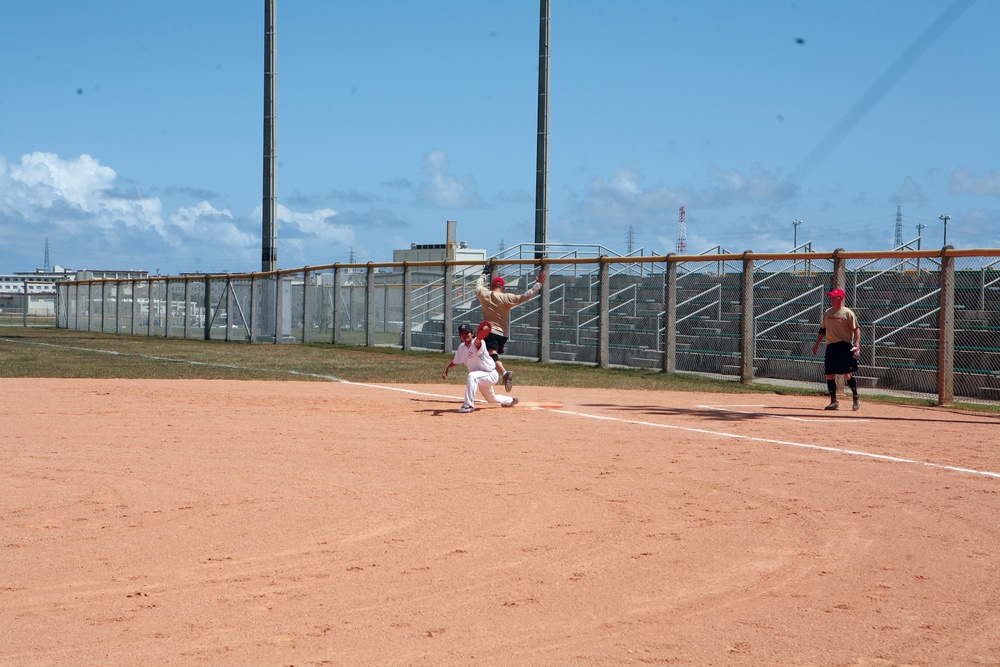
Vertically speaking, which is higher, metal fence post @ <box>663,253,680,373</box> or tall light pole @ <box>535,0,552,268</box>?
tall light pole @ <box>535,0,552,268</box>

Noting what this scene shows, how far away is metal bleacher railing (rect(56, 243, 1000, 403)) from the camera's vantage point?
19.6 m

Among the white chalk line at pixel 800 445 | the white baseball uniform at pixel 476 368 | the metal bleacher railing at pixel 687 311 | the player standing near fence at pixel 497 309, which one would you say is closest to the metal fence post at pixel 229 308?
the metal bleacher railing at pixel 687 311

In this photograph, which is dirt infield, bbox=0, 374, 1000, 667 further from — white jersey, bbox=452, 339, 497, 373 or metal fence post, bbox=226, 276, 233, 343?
metal fence post, bbox=226, 276, 233, 343

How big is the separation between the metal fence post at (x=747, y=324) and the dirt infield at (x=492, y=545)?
7707mm

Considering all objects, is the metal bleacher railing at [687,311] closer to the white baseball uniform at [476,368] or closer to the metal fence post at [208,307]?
the metal fence post at [208,307]

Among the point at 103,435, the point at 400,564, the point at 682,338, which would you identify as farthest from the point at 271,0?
the point at 400,564

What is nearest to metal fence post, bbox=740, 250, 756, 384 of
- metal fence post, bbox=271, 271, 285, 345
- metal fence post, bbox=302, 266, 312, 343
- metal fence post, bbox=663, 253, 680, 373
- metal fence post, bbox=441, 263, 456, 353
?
metal fence post, bbox=663, 253, 680, 373

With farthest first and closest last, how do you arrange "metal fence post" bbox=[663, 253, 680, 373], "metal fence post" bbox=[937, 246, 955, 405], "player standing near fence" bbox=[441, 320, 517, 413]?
"metal fence post" bbox=[663, 253, 680, 373] → "metal fence post" bbox=[937, 246, 955, 405] → "player standing near fence" bbox=[441, 320, 517, 413]

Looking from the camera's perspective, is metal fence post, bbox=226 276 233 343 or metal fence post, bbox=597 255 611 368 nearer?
metal fence post, bbox=597 255 611 368

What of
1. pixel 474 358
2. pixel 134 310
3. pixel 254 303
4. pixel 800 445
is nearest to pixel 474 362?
pixel 474 358

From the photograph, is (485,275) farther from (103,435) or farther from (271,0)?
(103,435)

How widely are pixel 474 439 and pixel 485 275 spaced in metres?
16.6

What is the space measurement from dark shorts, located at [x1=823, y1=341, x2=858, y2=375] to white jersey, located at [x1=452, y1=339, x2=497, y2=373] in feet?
17.0

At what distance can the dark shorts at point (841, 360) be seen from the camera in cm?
1631
